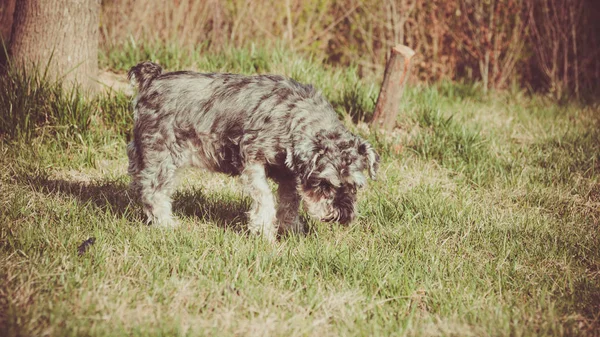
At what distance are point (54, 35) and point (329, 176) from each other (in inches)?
148

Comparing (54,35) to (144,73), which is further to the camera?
(54,35)

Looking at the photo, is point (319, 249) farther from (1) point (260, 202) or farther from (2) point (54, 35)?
(2) point (54, 35)

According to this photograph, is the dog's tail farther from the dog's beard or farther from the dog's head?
the dog's beard

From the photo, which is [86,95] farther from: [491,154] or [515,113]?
[515,113]

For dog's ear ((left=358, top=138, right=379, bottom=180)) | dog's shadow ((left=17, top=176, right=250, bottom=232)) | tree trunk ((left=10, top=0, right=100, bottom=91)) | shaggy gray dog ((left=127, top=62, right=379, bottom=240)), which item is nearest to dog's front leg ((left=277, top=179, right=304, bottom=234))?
shaggy gray dog ((left=127, top=62, right=379, bottom=240))

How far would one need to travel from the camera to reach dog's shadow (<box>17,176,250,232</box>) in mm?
4996

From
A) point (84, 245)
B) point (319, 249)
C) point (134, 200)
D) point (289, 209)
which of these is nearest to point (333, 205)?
point (319, 249)

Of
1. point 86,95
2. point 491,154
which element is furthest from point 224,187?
point 491,154

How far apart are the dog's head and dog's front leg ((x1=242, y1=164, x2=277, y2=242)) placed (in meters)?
0.28

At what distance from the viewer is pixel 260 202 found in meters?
4.50

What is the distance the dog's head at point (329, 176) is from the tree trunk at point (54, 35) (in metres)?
3.31

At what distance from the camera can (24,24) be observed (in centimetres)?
628

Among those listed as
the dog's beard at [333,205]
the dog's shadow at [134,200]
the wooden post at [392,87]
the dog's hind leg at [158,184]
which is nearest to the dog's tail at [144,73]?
the dog's hind leg at [158,184]

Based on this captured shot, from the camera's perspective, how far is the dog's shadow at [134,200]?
500 cm
